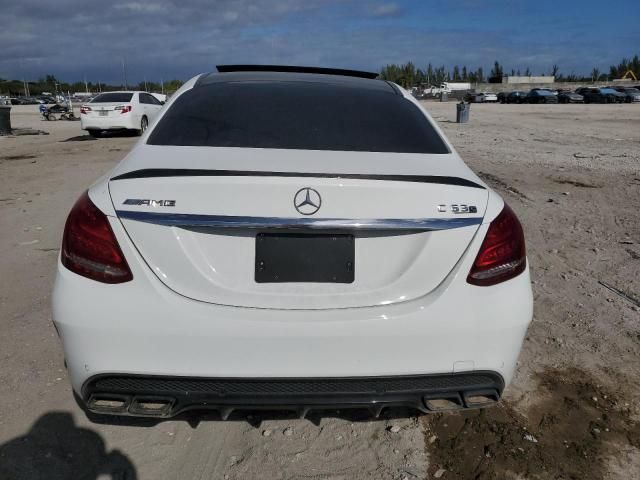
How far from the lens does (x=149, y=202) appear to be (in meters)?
1.92

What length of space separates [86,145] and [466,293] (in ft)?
54.2

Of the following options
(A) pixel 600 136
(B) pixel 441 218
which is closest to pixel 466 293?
(B) pixel 441 218

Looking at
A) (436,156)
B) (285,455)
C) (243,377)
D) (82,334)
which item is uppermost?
(436,156)

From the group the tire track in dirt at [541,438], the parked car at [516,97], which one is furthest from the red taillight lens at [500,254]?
the parked car at [516,97]

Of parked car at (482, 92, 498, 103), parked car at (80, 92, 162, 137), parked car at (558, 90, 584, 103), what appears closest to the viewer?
parked car at (80, 92, 162, 137)

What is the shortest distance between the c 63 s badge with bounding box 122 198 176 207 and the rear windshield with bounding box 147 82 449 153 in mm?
546

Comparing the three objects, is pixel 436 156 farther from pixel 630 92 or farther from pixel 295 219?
pixel 630 92

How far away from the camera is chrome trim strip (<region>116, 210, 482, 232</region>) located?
1887 millimetres

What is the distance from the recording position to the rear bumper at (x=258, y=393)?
198 cm

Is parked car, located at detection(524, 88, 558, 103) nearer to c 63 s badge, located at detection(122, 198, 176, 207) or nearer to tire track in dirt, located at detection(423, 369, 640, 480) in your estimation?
tire track in dirt, located at detection(423, 369, 640, 480)

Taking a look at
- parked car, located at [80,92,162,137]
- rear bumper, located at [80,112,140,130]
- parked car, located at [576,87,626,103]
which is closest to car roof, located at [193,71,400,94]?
parked car, located at [80,92,162,137]

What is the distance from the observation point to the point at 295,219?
1891mm

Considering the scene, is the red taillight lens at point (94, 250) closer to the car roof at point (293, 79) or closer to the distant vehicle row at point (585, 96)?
the car roof at point (293, 79)

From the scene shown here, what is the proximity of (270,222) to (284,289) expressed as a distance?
257 millimetres
